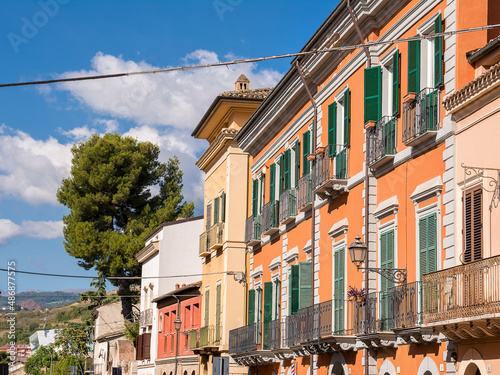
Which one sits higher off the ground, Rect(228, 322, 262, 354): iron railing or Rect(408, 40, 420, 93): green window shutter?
Rect(408, 40, 420, 93): green window shutter

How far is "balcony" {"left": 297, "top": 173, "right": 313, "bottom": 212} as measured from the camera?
23031 millimetres

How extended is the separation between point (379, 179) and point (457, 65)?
13.0 ft

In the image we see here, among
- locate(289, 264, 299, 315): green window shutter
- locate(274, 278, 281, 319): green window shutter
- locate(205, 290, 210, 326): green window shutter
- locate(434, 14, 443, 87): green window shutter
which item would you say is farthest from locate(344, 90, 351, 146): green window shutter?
locate(205, 290, 210, 326): green window shutter

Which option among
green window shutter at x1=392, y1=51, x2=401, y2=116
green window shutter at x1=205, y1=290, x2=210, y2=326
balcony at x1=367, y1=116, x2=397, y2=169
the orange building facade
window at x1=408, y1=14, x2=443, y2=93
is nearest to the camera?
the orange building facade

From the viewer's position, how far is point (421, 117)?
15.6m

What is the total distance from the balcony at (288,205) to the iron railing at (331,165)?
111 inches

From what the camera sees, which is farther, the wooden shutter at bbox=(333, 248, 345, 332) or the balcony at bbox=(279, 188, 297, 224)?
the balcony at bbox=(279, 188, 297, 224)

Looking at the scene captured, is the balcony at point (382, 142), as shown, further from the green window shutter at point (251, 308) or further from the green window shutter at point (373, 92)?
the green window shutter at point (251, 308)

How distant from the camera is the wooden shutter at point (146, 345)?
1842 inches

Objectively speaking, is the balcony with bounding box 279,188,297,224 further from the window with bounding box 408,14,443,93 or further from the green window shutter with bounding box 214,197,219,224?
the green window shutter with bounding box 214,197,219,224

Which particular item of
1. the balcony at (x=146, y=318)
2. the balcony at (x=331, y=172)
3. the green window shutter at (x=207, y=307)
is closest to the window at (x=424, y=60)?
the balcony at (x=331, y=172)

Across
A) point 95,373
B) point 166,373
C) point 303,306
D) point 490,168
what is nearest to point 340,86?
point 303,306

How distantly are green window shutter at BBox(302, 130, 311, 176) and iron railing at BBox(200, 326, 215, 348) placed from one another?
11.9 metres

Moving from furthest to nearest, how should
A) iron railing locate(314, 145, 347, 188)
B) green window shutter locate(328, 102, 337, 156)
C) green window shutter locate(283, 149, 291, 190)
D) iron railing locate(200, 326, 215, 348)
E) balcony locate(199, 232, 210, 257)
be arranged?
balcony locate(199, 232, 210, 257)
iron railing locate(200, 326, 215, 348)
green window shutter locate(283, 149, 291, 190)
green window shutter locate(328, 102, 337, 156)
iron railing locate(314, 145, 347, 188)
